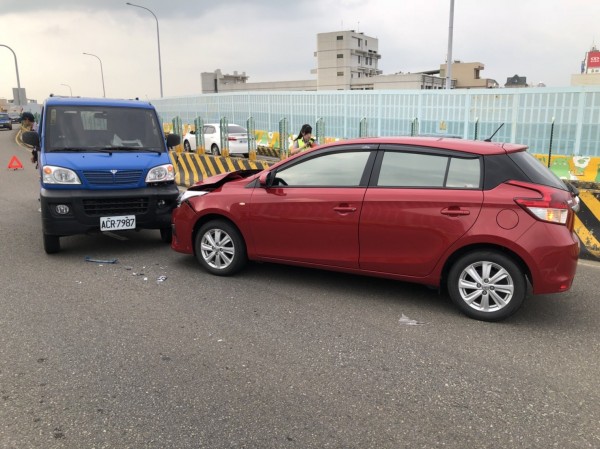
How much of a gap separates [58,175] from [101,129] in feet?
3.66

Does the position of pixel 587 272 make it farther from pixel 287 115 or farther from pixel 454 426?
pixel 287 115

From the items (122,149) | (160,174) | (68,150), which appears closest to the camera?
(68,150)

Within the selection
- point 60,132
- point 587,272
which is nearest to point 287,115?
point 60,132

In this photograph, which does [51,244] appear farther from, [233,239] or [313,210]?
[313,210]

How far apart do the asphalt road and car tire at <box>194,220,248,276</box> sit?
0.15m

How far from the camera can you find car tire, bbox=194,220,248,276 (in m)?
5.62

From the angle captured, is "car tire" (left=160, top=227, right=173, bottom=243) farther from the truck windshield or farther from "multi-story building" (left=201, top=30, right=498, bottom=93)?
"multi-story building" (left=201, top=30, right=498, bottom=93)

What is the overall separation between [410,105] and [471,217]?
1770cm

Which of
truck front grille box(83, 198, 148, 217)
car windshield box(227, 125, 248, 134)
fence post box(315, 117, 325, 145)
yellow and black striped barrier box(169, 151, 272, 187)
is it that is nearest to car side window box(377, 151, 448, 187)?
truck front grille box(83, 198, 148, 217)

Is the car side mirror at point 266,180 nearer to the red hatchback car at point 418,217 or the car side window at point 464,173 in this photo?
the red hatchback car at point 418,217

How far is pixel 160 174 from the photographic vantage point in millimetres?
6961

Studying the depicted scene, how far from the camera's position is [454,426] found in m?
2.94

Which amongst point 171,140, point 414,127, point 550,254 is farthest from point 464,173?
point 414,127

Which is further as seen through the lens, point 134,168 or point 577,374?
point 134,168
